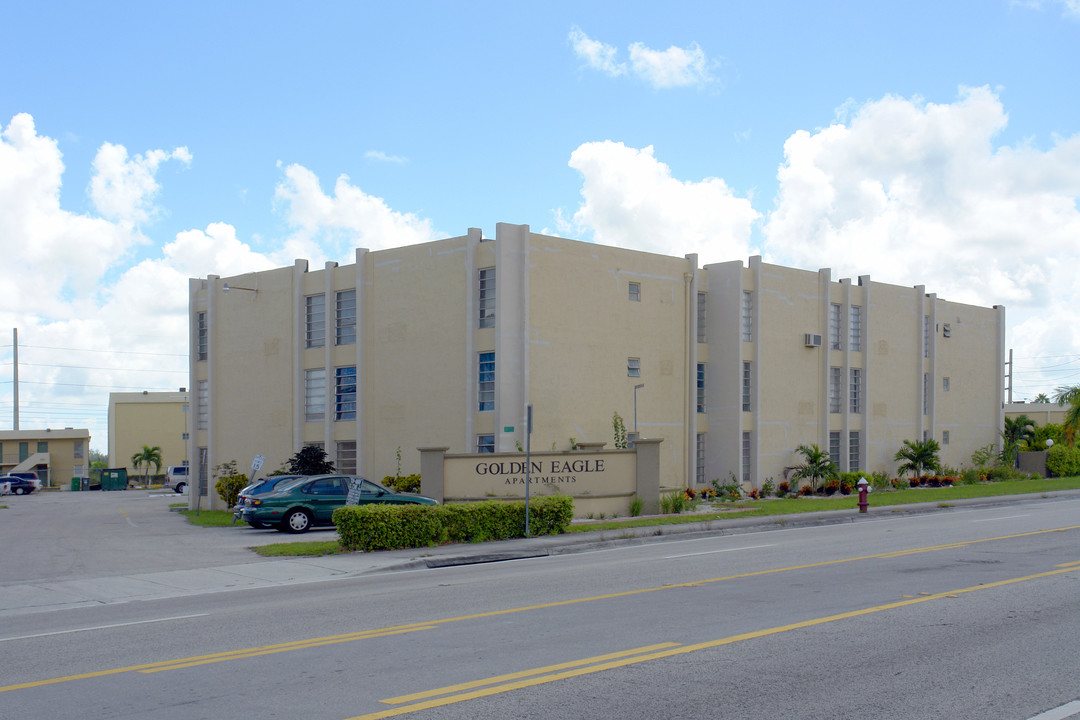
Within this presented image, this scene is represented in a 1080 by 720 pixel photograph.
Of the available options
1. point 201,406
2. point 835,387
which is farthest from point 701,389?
point 201,406

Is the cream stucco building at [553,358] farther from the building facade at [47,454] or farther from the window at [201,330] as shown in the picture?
the building facade at [47,454]

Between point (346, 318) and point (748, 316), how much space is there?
14.1 metres

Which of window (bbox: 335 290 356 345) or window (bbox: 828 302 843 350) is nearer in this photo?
window (bbox: 335 290 356 345)

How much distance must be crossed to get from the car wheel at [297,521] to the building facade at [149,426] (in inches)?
2681

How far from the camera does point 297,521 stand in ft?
79.7

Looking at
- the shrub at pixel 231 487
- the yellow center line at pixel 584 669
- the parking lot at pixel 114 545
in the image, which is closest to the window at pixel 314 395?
the shrub at pixel 231 487

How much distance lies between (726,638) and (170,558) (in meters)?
13.2

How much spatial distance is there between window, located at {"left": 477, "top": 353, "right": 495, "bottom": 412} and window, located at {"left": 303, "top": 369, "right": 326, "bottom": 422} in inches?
279

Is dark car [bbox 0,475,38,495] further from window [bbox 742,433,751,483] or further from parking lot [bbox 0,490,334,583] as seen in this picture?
window [bbox 742,433,751,483]

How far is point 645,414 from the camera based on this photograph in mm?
31484

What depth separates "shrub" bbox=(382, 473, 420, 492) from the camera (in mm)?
29172

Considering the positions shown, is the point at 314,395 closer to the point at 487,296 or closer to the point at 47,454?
the point at 487,296

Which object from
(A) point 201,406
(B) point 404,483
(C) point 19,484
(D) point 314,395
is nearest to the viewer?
(B) point 404,483

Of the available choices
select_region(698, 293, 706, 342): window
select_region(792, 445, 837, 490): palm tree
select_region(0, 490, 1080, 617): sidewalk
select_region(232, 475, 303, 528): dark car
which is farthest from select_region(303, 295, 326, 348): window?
select_region(792, 445, 837, 490): palm tree
